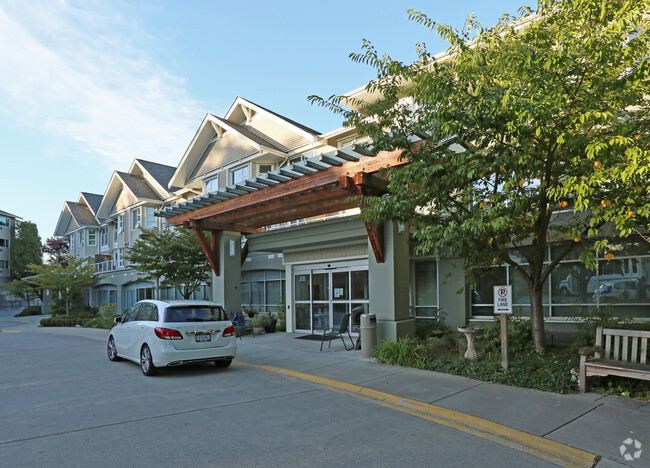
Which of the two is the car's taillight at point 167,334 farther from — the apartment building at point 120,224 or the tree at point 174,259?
the apartment building at point 120,224

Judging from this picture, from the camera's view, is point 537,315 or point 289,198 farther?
point 289,198

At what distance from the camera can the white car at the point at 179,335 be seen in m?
9.29

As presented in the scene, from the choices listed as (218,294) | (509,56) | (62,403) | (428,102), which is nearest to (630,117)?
(509,56)

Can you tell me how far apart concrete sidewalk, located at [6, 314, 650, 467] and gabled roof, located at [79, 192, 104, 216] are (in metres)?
41.0

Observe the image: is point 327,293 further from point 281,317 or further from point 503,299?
point 503,299

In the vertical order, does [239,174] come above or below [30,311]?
above

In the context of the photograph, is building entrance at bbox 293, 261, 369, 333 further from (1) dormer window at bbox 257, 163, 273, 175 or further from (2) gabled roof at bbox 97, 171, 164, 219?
(2) gabled roof at bbox 97, 171, 164, 219

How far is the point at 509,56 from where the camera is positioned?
6695mm

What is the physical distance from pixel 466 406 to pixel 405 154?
4.51 m

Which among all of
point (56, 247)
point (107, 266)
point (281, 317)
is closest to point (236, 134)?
point (281, 317)

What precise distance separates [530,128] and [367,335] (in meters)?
5.93

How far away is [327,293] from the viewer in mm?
16141

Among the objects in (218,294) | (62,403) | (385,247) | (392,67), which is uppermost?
(392,67)

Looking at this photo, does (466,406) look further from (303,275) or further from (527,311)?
(303,275)
